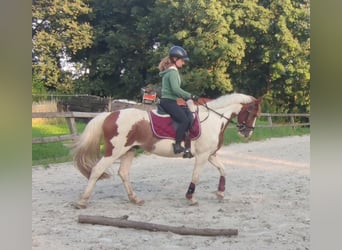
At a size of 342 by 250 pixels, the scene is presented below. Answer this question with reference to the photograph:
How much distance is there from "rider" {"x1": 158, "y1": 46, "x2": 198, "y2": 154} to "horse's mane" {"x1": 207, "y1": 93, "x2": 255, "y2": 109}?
65mm

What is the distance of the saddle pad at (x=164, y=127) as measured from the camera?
4.55 ft

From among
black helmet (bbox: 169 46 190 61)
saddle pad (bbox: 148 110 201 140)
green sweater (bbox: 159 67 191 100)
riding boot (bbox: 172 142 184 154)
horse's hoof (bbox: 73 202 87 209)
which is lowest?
horse's hoof (bbox: 73 202 87 209)

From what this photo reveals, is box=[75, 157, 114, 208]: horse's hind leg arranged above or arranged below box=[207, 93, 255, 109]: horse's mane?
below

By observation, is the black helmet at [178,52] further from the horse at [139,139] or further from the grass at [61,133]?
the grass at [61,133]

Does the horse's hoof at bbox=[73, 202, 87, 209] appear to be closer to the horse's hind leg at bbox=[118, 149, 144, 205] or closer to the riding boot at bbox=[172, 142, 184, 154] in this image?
the horse's hind leg at bbox=[118, 149, 144, 205]

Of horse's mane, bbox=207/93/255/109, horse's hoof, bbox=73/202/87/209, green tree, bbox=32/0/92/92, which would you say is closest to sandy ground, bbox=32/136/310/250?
horse's hoof, bbox=73/202/87/209

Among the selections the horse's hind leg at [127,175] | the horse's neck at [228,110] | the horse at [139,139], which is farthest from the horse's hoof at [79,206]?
the horse's neck at [228,110]

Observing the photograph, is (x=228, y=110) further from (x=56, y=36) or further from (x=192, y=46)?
(x=56, y=36)

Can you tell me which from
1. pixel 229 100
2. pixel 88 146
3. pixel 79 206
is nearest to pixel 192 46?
pixel 229 100

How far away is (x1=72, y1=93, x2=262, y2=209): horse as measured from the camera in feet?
4.51

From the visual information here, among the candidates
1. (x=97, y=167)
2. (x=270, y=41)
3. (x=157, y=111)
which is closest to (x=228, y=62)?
(x=270, y=41)

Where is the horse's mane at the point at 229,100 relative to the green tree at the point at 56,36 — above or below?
below

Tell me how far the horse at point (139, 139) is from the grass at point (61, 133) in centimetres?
2
